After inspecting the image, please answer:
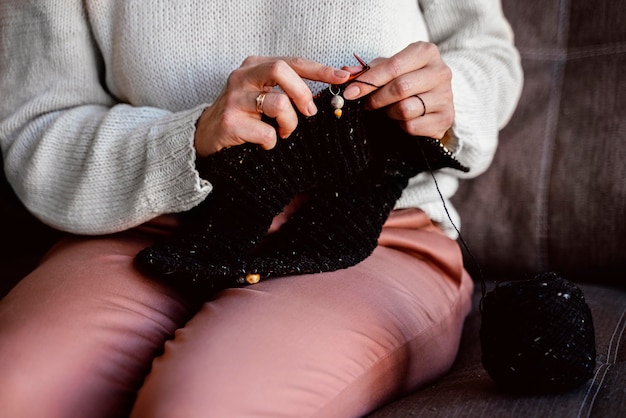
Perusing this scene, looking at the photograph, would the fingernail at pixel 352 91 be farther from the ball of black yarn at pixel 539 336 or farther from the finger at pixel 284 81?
the ball of black yarn at pixel 539 336

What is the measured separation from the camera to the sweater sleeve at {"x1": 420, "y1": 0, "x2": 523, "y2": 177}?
2.95 feet

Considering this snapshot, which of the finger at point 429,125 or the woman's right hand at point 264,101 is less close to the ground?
the woman's right hand at point 264,101

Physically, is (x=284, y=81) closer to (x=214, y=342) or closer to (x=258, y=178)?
(x=258, y=178)

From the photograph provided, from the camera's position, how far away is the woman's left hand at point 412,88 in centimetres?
75

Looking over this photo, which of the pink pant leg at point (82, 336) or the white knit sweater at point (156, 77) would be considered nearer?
the pink pant leg at point (82, 336)

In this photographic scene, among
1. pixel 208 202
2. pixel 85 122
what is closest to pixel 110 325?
pixel 208 202


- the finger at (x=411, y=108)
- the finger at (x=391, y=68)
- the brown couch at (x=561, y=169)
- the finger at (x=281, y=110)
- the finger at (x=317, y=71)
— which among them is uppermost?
the finger at (x=317, y=71)

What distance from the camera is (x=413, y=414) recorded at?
27.3 inches

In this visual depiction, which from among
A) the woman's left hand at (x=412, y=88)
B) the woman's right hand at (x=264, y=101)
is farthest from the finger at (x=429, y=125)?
the woman's right hand at (x=264, y=101)

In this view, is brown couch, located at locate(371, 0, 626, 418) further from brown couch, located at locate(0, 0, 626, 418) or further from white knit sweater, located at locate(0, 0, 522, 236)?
white knit sweater, located at locate(0, 0, 522, 236)

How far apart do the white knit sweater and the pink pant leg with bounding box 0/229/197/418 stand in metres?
0.09

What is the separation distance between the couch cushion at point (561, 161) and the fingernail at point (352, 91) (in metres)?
0.46

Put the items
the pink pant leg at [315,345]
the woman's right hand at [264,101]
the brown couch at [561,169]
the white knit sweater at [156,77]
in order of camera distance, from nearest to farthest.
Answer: the pink pant leg at [315,345] → the woman's right hand at [264,101] → the white knit sweater at [156,77] → the brown couch at [561,169]

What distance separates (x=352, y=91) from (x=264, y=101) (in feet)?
0.30
